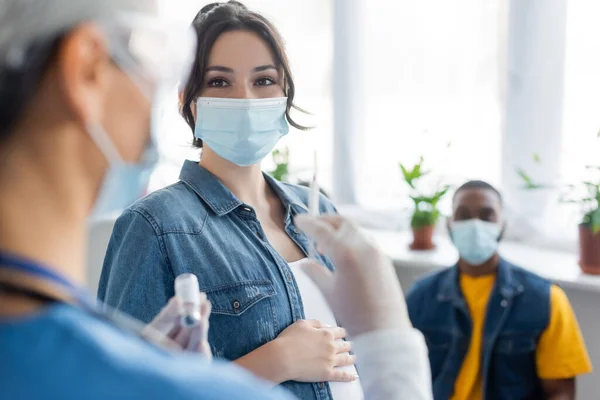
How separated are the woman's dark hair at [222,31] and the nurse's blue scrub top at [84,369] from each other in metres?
0.96

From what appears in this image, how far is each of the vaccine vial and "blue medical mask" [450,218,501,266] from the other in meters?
1.48

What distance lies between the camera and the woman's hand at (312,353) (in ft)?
3.99

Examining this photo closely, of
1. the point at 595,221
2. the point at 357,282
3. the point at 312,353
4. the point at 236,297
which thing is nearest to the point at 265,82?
the point at 236,297

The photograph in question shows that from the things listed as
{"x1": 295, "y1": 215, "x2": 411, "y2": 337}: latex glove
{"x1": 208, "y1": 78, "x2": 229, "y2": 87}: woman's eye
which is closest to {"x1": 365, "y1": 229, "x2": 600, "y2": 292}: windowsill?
{"x1": 208, "y1": 78, "x2": 229, "y2": 87}: woman's eye

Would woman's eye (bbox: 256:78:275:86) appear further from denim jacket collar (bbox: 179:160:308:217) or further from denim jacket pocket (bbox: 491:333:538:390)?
denim jacket pocket (bbox: 491:333:538:390)

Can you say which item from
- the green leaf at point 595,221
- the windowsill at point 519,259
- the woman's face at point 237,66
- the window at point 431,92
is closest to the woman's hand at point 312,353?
the woman's face at point 237,66

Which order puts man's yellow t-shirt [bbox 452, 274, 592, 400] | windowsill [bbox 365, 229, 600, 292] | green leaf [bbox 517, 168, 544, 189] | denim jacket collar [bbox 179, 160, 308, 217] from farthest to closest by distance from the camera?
green leaf [bbox 517, 168, 544, 189]
windowsill [bbox 365, 229, 600, 292]
man's yellow t-shirt [bbox 452, 274, 592, 400]
denim jacket collar [bbox 179, 160, 308, 217]

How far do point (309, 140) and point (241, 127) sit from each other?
6.48 ft

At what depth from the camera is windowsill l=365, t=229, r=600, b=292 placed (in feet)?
7.52

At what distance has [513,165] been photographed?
2740 millimetres

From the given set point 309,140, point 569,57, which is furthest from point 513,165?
point 309,140

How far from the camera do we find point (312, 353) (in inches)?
49.1

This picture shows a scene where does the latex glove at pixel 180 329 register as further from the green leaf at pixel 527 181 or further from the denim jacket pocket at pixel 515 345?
the green leaf at pixel 527 181

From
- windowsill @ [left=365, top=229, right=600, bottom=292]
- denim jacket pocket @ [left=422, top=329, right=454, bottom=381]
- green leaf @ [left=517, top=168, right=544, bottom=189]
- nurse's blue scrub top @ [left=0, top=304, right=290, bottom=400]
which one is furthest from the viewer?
green leaf @ [left=517, top=168, right=544, bottom=189]
